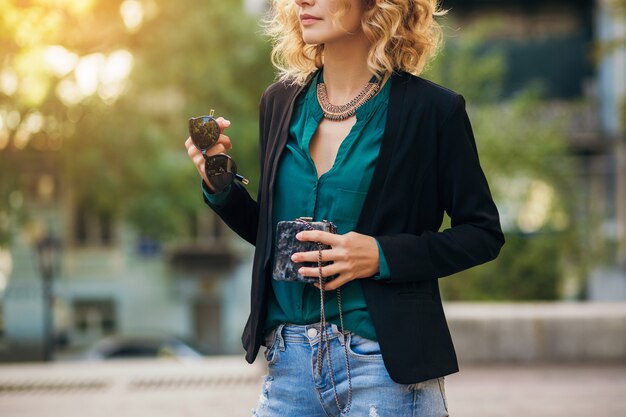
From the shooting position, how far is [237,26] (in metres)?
24.5

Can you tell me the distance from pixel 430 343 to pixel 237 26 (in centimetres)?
→ 2275

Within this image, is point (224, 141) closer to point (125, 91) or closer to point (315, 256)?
point (315, 256)

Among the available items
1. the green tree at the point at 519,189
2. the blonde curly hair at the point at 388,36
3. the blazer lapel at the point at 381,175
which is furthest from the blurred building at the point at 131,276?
the blazer lapel at the point at 381,175

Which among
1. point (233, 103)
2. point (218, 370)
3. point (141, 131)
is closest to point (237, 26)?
point (233, 103)

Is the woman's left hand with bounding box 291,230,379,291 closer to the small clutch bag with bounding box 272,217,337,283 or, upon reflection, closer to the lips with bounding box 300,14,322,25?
the small clutch bag with bounding box 272,217,337,283

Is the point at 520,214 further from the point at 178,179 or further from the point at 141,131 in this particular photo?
the point at 178,179

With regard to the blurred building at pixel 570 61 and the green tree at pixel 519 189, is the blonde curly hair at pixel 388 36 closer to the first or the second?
the green tree at pixel 519 189

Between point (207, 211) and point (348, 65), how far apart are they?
30510mm

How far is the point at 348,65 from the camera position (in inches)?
95.7

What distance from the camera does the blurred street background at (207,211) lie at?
941 cm

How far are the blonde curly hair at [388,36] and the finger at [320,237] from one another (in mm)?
425

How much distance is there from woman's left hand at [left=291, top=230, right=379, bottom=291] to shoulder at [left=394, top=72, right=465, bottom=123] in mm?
337

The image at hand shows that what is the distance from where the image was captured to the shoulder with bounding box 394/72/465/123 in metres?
2.32

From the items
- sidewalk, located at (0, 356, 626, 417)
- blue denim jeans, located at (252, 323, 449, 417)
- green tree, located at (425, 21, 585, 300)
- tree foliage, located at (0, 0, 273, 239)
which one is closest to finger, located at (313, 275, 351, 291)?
blue denim jeans, located at (252, 323, 449, 417)
